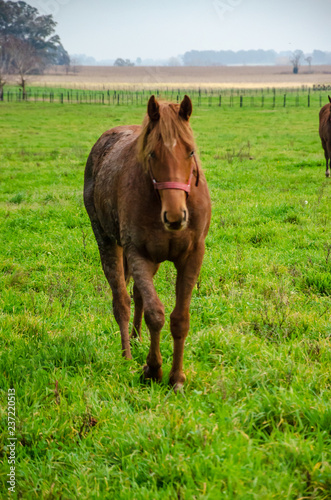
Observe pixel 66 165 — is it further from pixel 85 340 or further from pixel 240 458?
pixel 240 458

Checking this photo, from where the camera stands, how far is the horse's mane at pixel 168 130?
10.2 ft

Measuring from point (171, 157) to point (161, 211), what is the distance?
1.19 feet

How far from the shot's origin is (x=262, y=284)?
223 inches

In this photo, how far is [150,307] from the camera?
3.36 metres

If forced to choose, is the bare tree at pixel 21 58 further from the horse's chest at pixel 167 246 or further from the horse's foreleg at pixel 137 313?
the horse's chest at pixel 167 246

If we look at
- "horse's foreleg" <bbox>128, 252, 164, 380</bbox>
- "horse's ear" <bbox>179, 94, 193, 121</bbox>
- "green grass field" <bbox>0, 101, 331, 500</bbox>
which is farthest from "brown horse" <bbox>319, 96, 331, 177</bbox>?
"horse's foreleg" <bbox>128, 252, 164, 380</bbox>

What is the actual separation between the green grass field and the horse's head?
1.30m

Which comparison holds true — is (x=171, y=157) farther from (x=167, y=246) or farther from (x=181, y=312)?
(x=181, y=312)

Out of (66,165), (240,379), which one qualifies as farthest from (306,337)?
(66,165)

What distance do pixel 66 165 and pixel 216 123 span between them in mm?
16592

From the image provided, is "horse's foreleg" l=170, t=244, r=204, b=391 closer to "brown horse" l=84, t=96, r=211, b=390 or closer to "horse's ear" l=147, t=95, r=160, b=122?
"brown horse" l=84, t=96, r=211, b=390

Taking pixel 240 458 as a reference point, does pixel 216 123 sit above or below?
above

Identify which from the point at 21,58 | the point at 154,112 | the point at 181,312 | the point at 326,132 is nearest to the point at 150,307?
the point at 181,312

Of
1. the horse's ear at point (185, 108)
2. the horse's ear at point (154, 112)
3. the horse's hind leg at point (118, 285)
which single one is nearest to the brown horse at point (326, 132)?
the horse's hind leg at point (118, 285)
